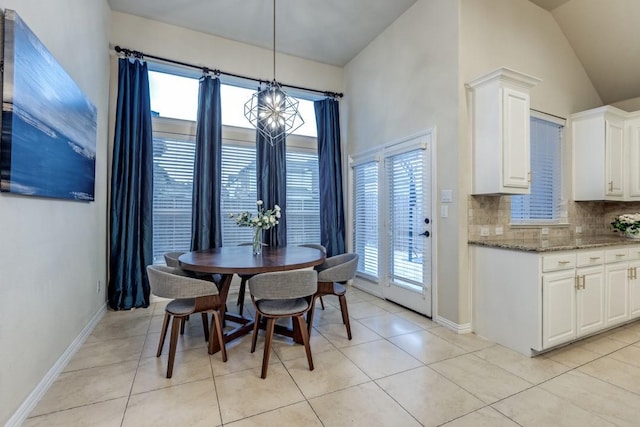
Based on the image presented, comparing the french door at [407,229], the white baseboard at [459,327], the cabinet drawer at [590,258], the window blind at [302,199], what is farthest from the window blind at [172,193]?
the cabinet drawer at [590,258]

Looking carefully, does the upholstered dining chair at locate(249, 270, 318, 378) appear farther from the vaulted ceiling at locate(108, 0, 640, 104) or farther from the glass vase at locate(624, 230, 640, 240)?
the glass vase at locate(624, 230, 640, 240)

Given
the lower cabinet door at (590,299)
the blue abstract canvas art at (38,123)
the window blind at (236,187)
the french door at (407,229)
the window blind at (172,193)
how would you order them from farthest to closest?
the window blind at (236,187), the window blind at (172,193), the french door at (407,229), the lower cabinet door at (590,299), the blue abstract canvas art at (38,123)

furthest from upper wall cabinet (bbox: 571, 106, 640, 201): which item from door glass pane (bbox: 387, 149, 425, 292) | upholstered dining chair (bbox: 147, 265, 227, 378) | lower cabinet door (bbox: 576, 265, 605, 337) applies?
upholstered dining chair (bbox: 147, 265, 227, 378)

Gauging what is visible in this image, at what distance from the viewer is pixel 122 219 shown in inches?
136

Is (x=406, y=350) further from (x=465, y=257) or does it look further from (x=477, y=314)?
(x=465, y=257)

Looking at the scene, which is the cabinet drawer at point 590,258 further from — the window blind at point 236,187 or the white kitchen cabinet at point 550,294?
the window blind at point 236,187

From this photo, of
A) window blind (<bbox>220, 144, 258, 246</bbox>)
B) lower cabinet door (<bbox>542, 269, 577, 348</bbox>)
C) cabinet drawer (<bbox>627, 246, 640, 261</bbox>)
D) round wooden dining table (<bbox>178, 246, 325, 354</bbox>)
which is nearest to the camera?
round wooden dining table (<bbox>178, 246, 325, 354</bbox>)

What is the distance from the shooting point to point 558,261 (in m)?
2.45

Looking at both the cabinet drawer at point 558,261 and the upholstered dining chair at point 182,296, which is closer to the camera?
the upholstered dining chair at point 182,296

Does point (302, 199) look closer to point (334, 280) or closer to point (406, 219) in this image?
point (406, 219)

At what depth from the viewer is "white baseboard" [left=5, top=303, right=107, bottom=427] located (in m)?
1.62

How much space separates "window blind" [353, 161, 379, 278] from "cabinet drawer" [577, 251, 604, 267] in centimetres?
216

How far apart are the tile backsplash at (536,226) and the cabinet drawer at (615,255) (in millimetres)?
622

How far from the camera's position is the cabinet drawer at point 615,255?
277cm
